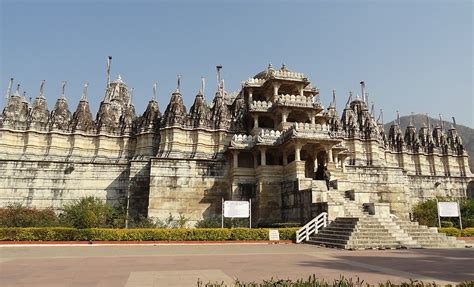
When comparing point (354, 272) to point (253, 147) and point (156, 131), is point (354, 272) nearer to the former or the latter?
point (253, 147)

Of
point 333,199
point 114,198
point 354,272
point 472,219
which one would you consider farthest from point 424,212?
point 114,198

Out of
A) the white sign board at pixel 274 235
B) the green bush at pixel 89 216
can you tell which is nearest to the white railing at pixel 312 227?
the white sign board at pixel 274 235

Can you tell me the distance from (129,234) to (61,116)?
25247 millimetres

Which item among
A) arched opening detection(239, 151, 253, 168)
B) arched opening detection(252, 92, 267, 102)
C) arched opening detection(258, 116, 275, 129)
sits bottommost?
arched opening detection(239, 151, 253, 168)

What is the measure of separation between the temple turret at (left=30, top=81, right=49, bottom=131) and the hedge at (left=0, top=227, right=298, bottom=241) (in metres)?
20.9

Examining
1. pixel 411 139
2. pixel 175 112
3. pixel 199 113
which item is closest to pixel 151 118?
pixel 175 112

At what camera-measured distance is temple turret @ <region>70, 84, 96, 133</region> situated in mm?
38188

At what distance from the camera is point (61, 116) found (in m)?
38.7

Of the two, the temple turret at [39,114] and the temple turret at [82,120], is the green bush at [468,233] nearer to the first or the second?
the temple turret at [82,120]

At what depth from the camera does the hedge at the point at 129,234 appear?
1950cm

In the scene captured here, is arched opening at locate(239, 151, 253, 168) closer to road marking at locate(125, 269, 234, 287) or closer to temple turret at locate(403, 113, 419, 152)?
road marking at locate(125, 269, 234, 287)

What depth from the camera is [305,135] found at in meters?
26.4

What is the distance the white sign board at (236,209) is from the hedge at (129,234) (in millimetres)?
1318

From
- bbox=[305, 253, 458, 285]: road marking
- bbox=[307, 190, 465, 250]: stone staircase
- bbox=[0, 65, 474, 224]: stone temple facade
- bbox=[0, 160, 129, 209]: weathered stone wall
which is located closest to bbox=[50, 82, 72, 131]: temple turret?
bbox=[0, 65, 474, 224]: stone temple facade
